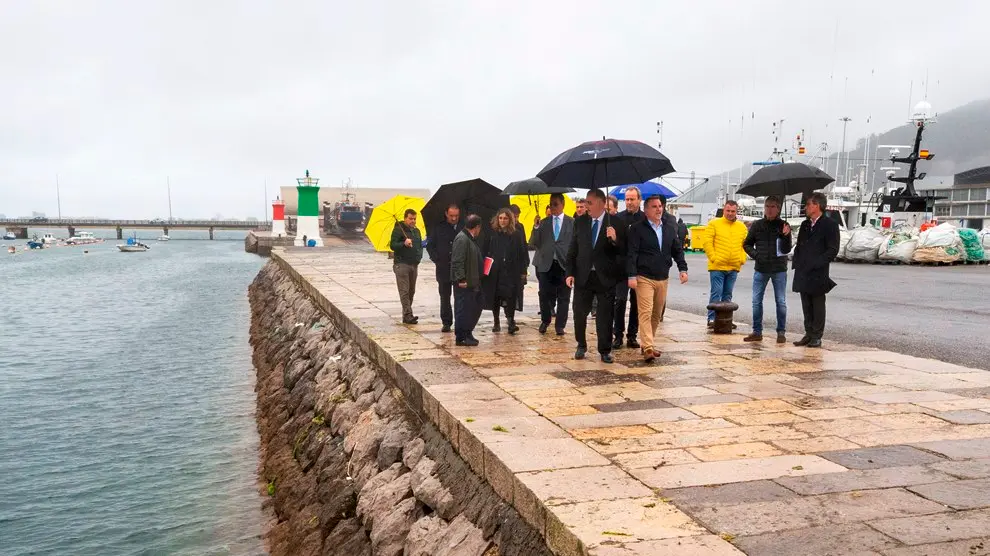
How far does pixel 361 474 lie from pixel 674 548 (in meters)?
4.06

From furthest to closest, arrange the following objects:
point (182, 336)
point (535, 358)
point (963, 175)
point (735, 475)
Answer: point (963, 175)
point (182, 336)
point (535, 358)
point (735, 475)

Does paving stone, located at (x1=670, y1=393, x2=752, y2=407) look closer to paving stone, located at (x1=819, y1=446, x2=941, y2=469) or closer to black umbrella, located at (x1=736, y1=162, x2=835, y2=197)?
paving stone, located at (x1=819, y1=446, x2=941, y2=469)

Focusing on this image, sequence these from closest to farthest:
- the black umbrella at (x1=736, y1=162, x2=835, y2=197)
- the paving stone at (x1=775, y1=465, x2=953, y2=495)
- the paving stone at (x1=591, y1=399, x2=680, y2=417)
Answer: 1. the paving stone at (x1=775, y1=465, x2=953, y2=495)
2. the paving stone at (x1=591, y1=399, x2=680, y2=417)
3. the black umbrella at (x1=736, y1=162, x2=835, y2=197)

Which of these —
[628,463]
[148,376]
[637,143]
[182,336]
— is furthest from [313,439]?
[182,336]

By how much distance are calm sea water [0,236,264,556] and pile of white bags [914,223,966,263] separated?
22.3 metres

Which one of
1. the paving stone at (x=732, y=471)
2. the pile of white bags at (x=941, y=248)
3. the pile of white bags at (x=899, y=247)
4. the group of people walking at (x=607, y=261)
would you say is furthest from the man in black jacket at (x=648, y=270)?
the pile of white bags at (x=899, y=247)

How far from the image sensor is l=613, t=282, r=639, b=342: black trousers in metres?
7.44

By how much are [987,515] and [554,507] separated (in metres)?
1.93

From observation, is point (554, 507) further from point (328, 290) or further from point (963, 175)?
point (963, 175)

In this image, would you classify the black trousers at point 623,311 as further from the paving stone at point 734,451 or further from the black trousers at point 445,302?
the paving stone at point 734,451

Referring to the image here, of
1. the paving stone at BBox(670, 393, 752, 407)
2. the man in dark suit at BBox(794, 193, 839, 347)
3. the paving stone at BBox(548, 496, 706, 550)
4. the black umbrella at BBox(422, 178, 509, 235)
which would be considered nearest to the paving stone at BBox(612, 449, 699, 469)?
the paving stone at BBox(548, 496, 706, 550)

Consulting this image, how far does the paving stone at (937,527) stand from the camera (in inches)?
126

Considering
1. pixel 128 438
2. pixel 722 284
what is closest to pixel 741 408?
pixel 722 284

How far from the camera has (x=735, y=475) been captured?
4031 millimetres
